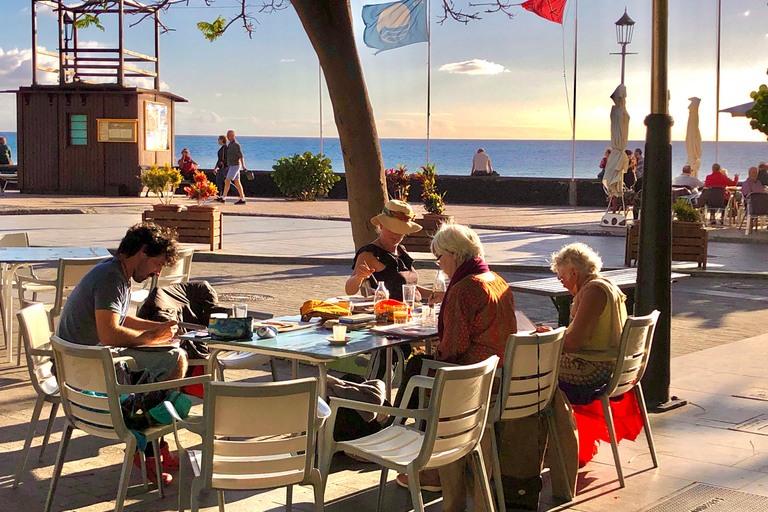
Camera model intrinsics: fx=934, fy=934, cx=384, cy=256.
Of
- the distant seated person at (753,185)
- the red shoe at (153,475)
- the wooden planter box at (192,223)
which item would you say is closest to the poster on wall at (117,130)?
the wooden planter box at (192,223)

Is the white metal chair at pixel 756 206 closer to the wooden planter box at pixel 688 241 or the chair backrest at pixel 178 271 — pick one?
the wooden planter box at pixel 688 241

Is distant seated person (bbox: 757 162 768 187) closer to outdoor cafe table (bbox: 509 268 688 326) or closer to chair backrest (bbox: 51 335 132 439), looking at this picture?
outdoor cafe table (bbox: 509 268 688 326)

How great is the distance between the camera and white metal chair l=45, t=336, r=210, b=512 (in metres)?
4.34

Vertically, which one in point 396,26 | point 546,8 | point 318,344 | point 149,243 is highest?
point 546,8

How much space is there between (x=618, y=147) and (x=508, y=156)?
128354 mm

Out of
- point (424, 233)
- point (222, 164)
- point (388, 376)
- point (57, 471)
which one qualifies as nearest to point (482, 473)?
point (388, 376)

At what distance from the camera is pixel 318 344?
502 centimetres

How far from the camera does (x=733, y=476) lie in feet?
17.4

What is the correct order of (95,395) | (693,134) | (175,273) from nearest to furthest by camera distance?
1. (95,395)
2. (175,273)
3. (693,134)

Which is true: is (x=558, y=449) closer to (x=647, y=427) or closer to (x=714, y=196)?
(x=647, y=427)

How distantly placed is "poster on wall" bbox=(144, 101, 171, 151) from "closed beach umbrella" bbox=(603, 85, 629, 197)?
15261mm

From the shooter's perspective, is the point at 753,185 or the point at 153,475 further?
the point at 753,185

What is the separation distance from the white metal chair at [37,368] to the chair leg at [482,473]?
230cm

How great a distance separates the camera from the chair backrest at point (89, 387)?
4355 mm
